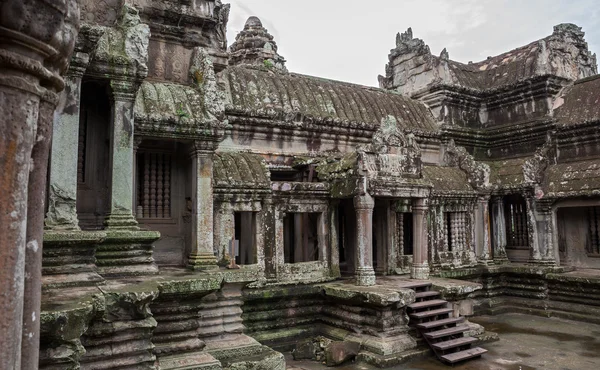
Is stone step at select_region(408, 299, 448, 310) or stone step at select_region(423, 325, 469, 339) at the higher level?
stone step at select_region(408, 299, 448, 310)

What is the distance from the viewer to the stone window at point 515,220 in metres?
14.6

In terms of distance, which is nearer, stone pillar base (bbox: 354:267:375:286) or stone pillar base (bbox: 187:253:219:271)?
stone pillar base (bbox: 187:253:219:271)

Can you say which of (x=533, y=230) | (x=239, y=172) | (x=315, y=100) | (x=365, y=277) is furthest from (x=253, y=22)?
(x=365, y=277)

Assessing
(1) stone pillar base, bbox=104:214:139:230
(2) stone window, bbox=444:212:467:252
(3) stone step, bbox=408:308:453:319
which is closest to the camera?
(1) stone pillar base, bbox=104:214:139:230

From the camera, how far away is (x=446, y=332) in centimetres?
955

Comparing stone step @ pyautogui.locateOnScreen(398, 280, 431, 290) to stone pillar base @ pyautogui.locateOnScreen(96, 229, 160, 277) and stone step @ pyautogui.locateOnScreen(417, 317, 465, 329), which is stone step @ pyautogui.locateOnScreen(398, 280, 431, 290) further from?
stone pillar base @ pyautogui.locateOnScreen(96, 229, 160, 277)

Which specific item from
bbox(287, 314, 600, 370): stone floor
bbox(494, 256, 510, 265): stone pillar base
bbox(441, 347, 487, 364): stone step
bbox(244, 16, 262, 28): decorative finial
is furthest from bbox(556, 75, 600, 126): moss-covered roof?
bbox(244, 16, 262, 28): decorative finial

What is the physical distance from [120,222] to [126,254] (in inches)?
19.2

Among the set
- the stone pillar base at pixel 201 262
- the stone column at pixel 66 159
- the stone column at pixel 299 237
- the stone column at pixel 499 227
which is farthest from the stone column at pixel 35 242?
the stone column at pixel 499 227

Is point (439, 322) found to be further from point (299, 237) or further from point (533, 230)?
point (533, 230)

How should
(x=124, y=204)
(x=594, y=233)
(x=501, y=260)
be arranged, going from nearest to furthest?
(x=124, y=204) < (x=594, y=233) < (x=501, y=260)

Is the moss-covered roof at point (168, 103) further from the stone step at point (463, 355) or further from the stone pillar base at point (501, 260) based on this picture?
the stone pillar base at point (501, 260)

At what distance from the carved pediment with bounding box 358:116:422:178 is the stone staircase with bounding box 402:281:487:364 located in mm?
2501

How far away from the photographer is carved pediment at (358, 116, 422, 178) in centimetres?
1023
